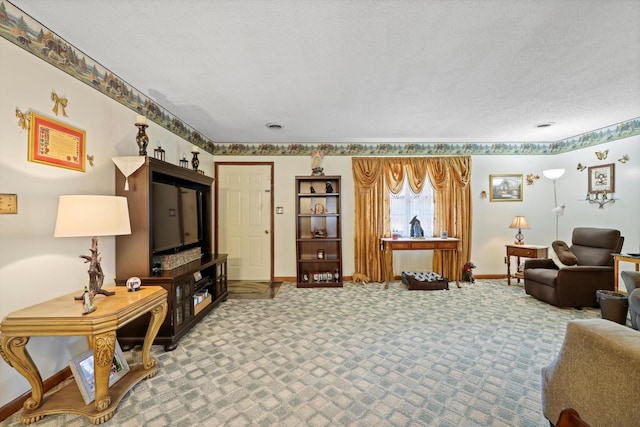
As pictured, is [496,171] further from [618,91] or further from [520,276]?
[618,91]

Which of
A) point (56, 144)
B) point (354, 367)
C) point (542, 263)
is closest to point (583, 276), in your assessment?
point (542, 263)

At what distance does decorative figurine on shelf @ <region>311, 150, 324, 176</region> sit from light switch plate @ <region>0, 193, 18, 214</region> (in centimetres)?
357

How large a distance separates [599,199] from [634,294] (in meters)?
2.42

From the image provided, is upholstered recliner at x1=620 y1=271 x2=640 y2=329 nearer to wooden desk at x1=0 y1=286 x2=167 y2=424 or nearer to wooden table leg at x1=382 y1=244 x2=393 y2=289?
wooden table leg at x1=382 y1=244 x2=393 y2=289

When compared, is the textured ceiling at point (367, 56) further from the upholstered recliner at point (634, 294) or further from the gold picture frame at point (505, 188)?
the upholstered recliner at point (634, 294)

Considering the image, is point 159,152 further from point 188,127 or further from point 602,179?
point 602,179

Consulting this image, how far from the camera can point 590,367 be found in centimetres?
122

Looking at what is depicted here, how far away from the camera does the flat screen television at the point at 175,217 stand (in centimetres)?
270

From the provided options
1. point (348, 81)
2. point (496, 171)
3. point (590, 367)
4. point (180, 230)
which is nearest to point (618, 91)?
point (496, 171)

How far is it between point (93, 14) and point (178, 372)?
2600mm

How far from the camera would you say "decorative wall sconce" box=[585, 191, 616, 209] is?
4020 millimetres

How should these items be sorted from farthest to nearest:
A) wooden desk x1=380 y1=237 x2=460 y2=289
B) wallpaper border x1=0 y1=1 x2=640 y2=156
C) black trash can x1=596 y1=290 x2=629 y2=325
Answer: wooden desk x1=380 y1=237 x2=460 y2=289, black trash can x1=596 y1=290 x2=629 y2=325, wallpaper border x1=0 y1=1 x2=640 y2=156

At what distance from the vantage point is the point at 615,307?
2873 millimetres

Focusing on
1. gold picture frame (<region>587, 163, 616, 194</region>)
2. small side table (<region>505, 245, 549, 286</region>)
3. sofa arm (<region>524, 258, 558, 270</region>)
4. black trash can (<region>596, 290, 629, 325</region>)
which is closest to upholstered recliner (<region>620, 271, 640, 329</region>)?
black trash can (<region>596, 290, 629, 325</region>)
